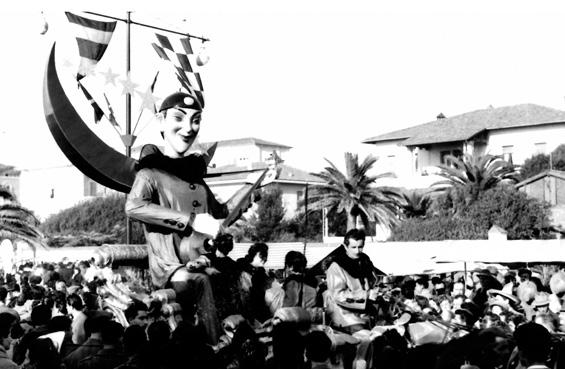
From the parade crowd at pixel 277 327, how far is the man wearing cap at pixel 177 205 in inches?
2.8

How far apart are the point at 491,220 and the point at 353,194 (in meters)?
7.23

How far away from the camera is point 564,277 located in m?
13.2

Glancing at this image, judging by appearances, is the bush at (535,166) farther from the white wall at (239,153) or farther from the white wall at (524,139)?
the white wall at (239,153)

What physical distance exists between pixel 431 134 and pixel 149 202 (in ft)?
182

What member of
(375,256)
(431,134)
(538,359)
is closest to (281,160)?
(538,359)

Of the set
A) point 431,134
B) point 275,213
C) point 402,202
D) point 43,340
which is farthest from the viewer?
point 431,134

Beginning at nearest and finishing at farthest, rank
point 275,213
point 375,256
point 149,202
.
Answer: point 149,202
point 375,256
point 275,213

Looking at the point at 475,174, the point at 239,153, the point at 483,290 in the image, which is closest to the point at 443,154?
the point at 475,174

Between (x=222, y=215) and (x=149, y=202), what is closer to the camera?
(x=149, y=202)

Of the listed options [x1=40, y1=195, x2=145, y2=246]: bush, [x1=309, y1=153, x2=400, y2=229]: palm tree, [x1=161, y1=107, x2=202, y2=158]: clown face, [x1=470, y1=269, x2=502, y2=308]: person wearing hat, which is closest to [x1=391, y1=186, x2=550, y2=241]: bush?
[x1=309, y1=153, x2=400, y2=229]: palm tree

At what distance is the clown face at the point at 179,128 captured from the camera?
856 centimetres

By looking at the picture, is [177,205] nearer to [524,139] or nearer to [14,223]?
[14,223]

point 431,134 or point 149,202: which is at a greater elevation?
point 431,134

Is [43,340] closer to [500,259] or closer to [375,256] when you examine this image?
[500,259]
